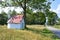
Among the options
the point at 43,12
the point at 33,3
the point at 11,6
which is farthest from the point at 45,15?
the point at 11,6

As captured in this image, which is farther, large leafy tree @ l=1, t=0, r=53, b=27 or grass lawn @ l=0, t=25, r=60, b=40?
large leafy tree @ l=1, t=0, r=53, b=27

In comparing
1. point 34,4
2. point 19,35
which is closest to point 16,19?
point 34,4

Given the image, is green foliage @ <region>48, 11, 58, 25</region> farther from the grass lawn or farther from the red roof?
the grass lawn

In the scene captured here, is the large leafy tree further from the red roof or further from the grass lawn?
the grass lawn

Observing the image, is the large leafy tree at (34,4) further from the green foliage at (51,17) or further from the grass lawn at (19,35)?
the grass lawn at (19,35)

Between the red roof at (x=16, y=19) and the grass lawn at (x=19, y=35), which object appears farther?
the red roof at (x=16, y=19)

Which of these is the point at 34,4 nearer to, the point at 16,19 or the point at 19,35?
the point at 16,19

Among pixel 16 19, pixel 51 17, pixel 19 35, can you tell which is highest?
pixel 19 35

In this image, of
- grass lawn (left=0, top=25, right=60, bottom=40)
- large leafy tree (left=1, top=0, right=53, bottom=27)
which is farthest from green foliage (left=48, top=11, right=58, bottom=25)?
grass lawn (left=0, top=25, right=60, bottom=40)

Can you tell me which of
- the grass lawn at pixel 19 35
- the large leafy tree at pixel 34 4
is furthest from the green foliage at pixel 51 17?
the grass lawn at pixel 19 35

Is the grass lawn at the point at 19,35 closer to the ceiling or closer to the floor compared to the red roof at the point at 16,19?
closer to the ceiling

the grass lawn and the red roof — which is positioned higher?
the grass lawn

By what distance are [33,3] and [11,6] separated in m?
5.72

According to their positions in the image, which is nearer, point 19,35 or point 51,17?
point 19,35
